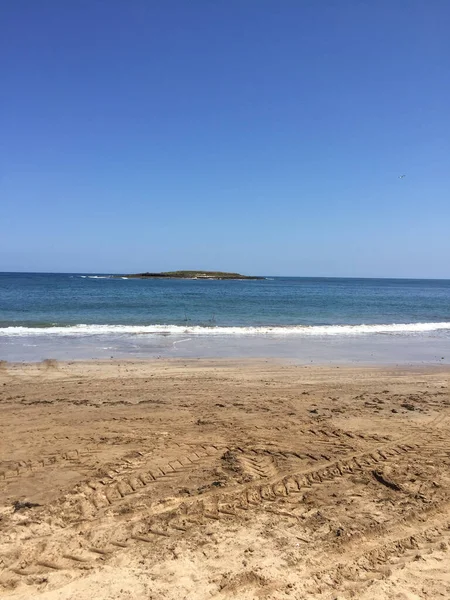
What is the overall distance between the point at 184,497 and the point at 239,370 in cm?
729

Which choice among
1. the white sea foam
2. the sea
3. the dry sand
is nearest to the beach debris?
the dry sand

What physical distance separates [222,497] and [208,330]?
52.8 feet

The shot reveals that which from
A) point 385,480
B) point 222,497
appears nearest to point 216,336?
point 385,480

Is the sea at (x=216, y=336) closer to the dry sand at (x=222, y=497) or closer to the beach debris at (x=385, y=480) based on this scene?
the dry sand at (x=222, y=497)

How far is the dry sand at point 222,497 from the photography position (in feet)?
11.6

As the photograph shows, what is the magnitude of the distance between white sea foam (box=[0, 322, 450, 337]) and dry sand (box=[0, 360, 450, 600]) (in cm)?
1085

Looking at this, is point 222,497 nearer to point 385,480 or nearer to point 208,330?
point 385,480

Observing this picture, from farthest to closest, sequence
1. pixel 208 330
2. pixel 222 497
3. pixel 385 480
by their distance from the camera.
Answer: pixel 208 330 < pixel 385 480 < pixel 222 497

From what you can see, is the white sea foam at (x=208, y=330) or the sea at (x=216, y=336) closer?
the sea at (x=216, y=336)

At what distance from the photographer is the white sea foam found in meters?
19.4

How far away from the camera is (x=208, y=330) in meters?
20.8

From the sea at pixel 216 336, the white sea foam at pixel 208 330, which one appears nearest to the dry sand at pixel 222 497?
the sea at pixel 216 336

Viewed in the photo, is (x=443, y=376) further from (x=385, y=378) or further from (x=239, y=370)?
(x=239, y=370)

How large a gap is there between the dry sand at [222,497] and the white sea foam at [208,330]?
427 inches
